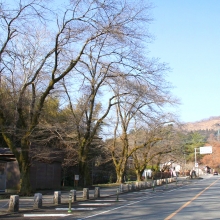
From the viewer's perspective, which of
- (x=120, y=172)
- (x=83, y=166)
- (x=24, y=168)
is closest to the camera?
(x=24, y=168)

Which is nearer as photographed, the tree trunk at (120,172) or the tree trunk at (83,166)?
the tree trunk at (83,166)

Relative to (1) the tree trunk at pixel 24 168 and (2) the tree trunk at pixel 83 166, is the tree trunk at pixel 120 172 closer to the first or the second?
(2) the tree trunk at pixel 83 166

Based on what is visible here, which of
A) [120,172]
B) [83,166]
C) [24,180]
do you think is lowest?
[24,180]

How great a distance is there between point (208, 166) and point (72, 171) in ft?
397

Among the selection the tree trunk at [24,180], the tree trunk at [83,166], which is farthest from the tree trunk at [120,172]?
the tree trunk at [24,180]

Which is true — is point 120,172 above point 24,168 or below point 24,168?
below

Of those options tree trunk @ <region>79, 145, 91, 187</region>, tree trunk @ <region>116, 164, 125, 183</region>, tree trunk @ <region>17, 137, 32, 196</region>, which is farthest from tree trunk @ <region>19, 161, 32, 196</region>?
tree trunk @ <region>116, 164, 125, 183</region>

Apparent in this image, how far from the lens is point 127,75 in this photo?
23.9 metres

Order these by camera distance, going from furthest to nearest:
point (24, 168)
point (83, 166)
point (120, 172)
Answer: point (120, 172)
point (83, 166)
point (24, 168)

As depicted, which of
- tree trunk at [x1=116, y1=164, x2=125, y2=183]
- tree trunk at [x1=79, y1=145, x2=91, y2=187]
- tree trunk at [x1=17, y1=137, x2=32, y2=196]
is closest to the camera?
tree trunk at [x1=17, y1=137, x2=32, y2=196]

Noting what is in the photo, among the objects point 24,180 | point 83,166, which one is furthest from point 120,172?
point 24,180

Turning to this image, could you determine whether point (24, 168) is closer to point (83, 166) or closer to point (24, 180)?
point (24, 180)

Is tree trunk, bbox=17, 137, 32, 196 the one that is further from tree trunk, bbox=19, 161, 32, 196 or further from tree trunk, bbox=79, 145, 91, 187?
tree trunk, bbox=79, 145, 91, 187

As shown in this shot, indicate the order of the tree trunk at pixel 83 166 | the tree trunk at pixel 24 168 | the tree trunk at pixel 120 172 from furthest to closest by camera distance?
1. the tree trunk at pixel 120 172
2. the tree trunk at pixel 83 166
3. the tree trunk at pixel 24 168
